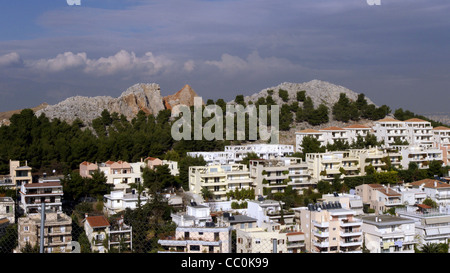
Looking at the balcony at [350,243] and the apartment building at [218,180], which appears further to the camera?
the apartment building at [218,180]

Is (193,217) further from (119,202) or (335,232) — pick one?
(335,232)

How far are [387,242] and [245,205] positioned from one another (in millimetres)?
4017

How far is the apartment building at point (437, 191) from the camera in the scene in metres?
13.7

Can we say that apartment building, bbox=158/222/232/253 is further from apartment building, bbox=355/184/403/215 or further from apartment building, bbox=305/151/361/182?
apartment building, bbox=305/151/361/182

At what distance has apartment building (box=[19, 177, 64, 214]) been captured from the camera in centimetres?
1162

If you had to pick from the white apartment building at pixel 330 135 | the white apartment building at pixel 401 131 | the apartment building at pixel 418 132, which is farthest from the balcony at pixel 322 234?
the apartment building at pixel 418 132

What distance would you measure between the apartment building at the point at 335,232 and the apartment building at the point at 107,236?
12.3 feet

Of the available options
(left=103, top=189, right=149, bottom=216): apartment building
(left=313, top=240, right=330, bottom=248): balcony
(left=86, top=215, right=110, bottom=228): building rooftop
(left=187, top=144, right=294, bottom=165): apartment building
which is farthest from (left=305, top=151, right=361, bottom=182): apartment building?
(left=86, top=215, right=110, bottom=228): building rooftop

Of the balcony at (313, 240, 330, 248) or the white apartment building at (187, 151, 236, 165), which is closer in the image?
the balcony at (313, 240, 330, 248)

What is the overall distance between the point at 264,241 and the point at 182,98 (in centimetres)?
2091

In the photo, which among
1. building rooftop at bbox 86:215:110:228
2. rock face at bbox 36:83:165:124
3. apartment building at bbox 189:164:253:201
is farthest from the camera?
rock face at bbox 36:83:165:124

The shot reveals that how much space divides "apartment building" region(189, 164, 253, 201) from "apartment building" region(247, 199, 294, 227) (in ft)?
5.68

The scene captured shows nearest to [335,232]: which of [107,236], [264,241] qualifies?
[264,241]

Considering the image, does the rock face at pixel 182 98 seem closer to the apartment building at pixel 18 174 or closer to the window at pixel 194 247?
the apartment building at pixel 18 174
